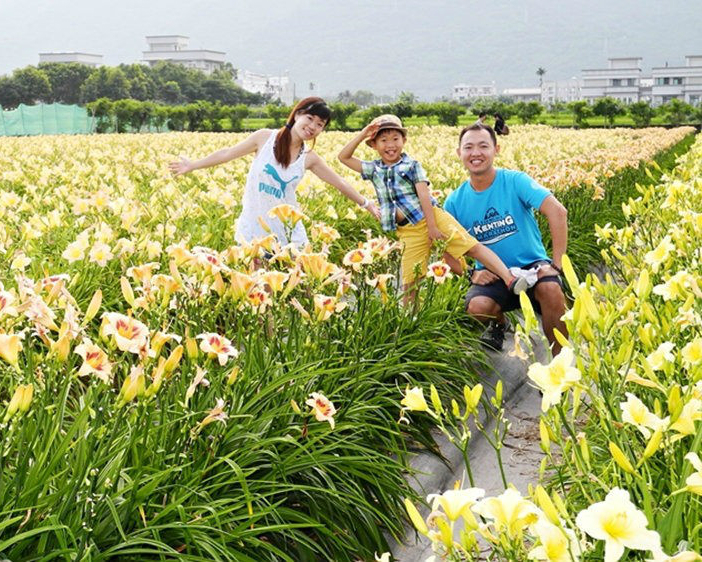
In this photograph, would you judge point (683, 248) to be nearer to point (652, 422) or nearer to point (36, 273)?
point (652, 422)

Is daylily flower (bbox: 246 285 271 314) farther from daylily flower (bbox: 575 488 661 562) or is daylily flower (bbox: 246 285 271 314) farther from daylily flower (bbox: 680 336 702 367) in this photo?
daylily flower (bbox: 575 488 661 562)

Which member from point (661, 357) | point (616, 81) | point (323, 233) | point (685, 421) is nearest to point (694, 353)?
point (661, 357)

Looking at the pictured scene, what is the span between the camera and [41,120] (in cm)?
3556

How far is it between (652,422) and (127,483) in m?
1.40

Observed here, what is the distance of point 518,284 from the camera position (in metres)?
4.15

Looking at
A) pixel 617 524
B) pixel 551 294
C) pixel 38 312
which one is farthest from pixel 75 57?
pixel 617 524

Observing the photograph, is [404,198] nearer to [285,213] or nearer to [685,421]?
[285,213]

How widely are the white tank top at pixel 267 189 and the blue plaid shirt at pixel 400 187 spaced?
50 centimetres

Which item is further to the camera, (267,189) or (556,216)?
(267,189)

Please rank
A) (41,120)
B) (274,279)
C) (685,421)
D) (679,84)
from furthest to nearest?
(679,84) < (41,120) < (274,279) < (685,421)

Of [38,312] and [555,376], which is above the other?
[38,312]

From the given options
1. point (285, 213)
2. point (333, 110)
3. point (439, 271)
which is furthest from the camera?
point (333, 110)

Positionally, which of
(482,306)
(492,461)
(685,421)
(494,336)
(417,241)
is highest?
(685,421)

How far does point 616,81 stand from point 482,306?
13965 centimetres
